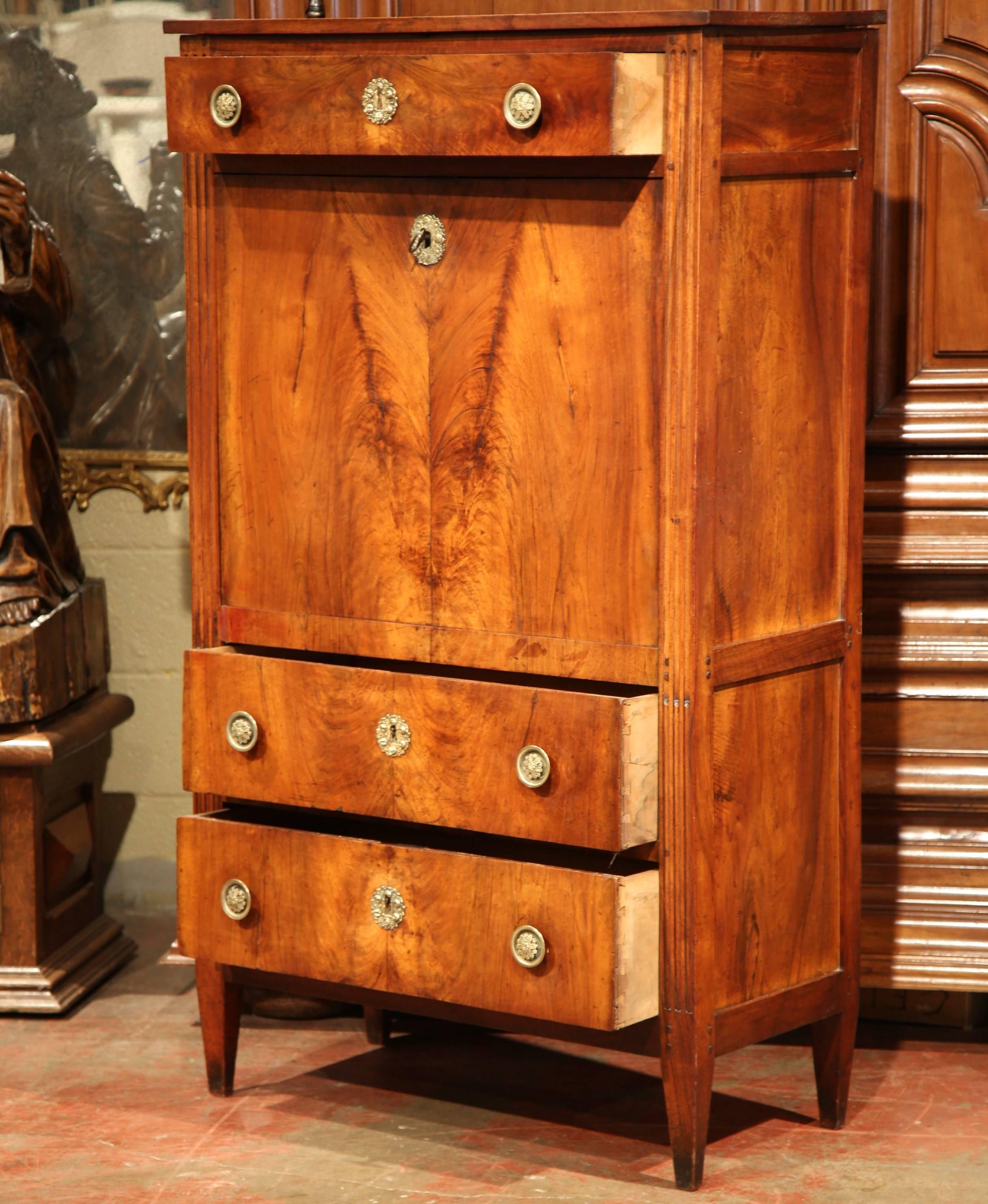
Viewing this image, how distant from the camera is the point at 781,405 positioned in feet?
7.24

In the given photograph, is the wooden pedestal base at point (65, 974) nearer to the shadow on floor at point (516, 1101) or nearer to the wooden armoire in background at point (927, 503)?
the shadow on floor at point (516, 1101)

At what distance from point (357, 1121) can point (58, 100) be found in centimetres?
179

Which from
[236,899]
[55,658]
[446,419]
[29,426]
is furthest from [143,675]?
[446,419]

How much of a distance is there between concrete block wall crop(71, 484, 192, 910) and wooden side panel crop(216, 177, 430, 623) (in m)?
0.84

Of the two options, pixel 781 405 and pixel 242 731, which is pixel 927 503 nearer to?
pixel 781 405

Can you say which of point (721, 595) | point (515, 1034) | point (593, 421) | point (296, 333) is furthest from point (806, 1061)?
point (296, 333)

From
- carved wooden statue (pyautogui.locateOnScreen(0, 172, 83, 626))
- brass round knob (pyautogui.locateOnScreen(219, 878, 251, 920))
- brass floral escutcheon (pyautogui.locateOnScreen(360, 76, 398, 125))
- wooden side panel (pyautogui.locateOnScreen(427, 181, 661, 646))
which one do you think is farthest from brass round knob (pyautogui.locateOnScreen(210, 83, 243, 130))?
brass round knob (pyautogui.locateOnScreen(219, 878, 251, 920))

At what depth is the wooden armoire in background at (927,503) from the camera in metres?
2.65

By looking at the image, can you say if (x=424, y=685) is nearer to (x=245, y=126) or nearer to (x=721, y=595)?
(x=721, y=595)

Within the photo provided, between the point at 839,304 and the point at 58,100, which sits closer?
the point at 839,304

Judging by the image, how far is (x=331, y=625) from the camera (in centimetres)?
234

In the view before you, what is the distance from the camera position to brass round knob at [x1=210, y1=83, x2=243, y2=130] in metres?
2.24

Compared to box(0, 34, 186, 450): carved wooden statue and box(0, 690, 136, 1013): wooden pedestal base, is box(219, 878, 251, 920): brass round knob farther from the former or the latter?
box(0, 34, 186, 450): carved wooden statue

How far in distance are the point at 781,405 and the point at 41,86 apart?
5.23ft
